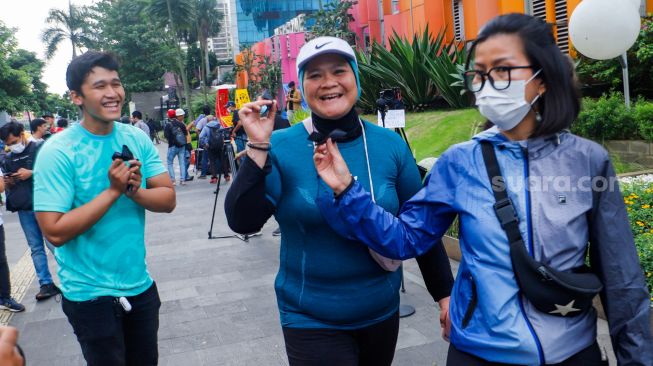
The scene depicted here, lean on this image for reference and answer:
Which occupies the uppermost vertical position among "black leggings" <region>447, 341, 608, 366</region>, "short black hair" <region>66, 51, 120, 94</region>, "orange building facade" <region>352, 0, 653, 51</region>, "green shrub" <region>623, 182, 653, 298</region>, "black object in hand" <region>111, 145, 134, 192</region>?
"orange building facade" <region>352, 0, 653, 51</region>

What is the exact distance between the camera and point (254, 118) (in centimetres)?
234

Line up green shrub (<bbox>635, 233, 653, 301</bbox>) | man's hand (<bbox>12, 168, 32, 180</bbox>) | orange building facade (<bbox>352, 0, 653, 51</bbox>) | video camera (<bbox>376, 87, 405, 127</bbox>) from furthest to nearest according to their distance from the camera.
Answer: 1. orange building facade (<bbox>352, 0, 653, 51</bbox>)
2. man's hand (<bbox>12, 168, 32, 180</bbox>)
3. video camera (<bbox>376, 87, 405, 127</bbox>)
4. green shrub (<bbox>635, 233, 653, 301</bbox>)

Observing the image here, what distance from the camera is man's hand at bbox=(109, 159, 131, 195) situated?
280 cm

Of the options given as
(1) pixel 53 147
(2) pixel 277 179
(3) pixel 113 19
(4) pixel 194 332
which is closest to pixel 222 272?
(4) pixel 194 332

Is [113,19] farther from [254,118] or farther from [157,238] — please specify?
[254,118]

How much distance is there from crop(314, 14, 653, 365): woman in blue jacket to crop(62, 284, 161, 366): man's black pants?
133 centimetres

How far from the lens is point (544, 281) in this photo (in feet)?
5.95

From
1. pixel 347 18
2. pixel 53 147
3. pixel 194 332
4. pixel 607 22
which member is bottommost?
pixel 194 332

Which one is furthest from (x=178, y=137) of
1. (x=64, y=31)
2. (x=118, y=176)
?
(x=64, y=31)

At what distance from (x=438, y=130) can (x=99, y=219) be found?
10760mm

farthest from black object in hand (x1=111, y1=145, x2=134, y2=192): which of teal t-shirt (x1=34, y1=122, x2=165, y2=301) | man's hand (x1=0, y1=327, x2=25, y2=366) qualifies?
man's hand (x1=0, y1=327, x2=25, y2=366)

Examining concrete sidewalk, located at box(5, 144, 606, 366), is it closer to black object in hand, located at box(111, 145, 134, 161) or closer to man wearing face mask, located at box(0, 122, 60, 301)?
man wearing face mask, located at box(0, 122, 60, 301)

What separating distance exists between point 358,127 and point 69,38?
64157 millimetres

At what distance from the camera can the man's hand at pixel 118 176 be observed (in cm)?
280
